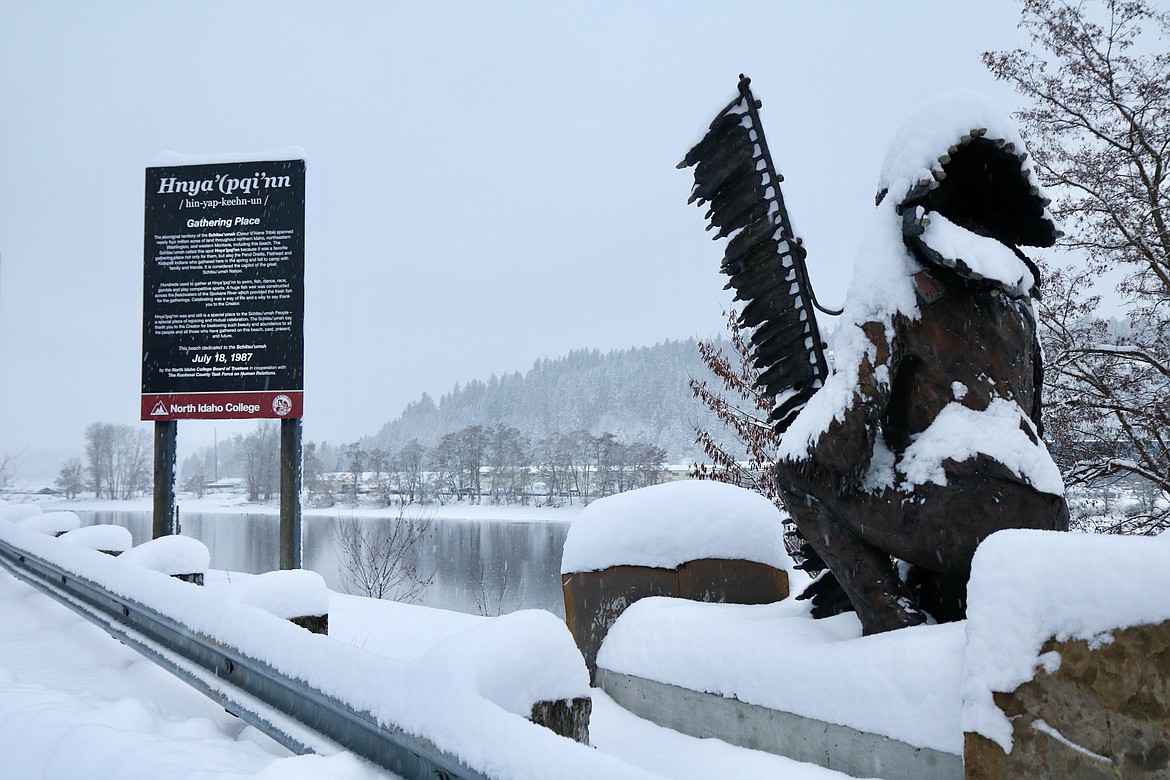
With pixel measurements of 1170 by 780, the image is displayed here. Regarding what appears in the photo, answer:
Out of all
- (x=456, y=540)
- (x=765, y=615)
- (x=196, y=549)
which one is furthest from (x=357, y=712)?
(x=456, y=540)

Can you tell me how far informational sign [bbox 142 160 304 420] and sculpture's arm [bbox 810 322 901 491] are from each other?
247 inches

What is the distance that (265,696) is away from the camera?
2.42 metres

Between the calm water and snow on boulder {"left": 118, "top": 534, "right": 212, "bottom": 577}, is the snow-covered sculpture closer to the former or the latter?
snow on boulder {"left": 118, "top": 534, "right": 212, "bottom": 577}

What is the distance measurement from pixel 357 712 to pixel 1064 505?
2830 millimetres

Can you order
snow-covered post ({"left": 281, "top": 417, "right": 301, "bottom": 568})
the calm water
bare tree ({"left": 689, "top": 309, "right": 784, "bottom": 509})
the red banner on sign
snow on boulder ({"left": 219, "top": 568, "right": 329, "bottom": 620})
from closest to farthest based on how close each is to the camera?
snow on boulder ({"left": 219, "top": 568, "right": 329, "bottom": 620}) < snow-covered post ({"left": 281, "top": 417, "right": 301, "bottom": 568}) < the red banner on sign < bare tree ({"left": 689, "top": 309, "right": 784, "bottom": 509}) < the calm water

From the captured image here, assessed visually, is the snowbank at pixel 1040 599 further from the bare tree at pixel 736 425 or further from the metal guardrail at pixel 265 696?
the bare tree at pixel 736 425

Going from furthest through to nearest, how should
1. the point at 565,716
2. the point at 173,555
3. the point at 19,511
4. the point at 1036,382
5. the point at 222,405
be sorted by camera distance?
1. the point at 222,405
2. the point at 19,511
3. the point at 173,555
4. the point at 1036,382
5. the point at 565,716

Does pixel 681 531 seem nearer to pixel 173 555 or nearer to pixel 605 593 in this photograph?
pixel 605 593

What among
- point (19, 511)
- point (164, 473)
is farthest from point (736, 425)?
point (19, 511)

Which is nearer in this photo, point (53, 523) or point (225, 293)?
point (53, 523)

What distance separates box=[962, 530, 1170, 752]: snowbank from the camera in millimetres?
2096

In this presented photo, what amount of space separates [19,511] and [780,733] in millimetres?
7404

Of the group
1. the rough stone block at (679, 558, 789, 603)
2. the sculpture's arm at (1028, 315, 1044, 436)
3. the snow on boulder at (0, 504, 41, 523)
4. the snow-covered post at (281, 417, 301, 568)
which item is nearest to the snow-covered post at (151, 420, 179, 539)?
the snow on boulder at (0, 504, 41, 523)

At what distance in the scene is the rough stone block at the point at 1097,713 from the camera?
2.04m
